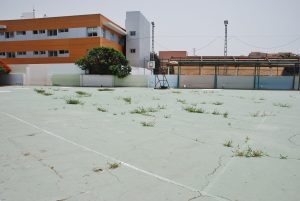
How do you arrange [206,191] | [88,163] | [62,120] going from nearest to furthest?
[206,191] → [88,163] → [62,120]

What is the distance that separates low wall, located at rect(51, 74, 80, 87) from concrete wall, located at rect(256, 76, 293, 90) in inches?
934

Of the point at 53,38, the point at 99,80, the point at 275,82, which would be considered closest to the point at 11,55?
the point at 53,38

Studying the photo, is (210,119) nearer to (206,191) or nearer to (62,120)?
(62,120)

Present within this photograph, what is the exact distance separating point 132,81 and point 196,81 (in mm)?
8342

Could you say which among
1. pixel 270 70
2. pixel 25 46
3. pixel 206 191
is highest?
pixel 25 46

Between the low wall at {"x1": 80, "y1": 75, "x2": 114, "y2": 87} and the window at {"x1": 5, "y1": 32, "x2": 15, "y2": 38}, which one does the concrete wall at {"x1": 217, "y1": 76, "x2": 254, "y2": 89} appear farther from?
the window at {"x1": 5, "y1": 32, "x2": 15, "y2": 38}

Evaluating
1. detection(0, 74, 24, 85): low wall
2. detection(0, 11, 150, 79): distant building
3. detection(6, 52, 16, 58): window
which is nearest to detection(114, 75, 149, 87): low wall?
detection(0, 11, 150, 79): distant building

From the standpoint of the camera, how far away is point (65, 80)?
3709 centimetres

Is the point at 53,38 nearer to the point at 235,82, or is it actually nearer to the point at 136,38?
the point at 136,38

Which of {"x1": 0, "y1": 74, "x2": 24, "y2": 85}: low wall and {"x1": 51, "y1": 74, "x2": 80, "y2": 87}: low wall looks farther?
{"x1": 0, "y1": 74, "x2": 24, "y2": 85}: low wall

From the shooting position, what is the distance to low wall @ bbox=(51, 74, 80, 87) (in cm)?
3662

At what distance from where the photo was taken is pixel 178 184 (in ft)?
12.5

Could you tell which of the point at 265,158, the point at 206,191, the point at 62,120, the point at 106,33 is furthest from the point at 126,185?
the point at 106,33

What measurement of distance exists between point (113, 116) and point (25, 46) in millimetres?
37966
